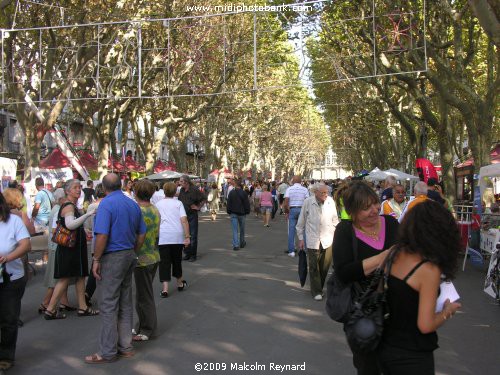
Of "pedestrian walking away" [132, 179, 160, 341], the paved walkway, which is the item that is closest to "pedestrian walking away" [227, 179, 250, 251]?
the paved walkway

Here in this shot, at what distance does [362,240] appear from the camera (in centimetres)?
329

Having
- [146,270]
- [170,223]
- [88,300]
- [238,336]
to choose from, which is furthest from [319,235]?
[88,300]

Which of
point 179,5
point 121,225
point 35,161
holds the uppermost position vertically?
point 179,5

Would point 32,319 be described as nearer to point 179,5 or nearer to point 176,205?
point 176,205

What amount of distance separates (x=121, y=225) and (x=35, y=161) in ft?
46.7

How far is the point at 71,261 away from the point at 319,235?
336 centimetres

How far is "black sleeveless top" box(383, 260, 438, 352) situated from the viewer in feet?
9.11

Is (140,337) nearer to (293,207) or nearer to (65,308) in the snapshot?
(65,308)

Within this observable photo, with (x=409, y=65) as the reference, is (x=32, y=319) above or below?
below

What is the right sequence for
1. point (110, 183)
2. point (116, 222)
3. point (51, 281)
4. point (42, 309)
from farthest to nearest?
point (42, 309), point (51, 281), point (110, 183), point (116, 222)

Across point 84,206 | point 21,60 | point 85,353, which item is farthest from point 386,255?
point 21,60

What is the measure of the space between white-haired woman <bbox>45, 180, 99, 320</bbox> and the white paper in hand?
16.0ft

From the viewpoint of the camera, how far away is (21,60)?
1720 centimetres

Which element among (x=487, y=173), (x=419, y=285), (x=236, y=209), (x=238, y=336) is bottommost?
(x=238, y=336)
